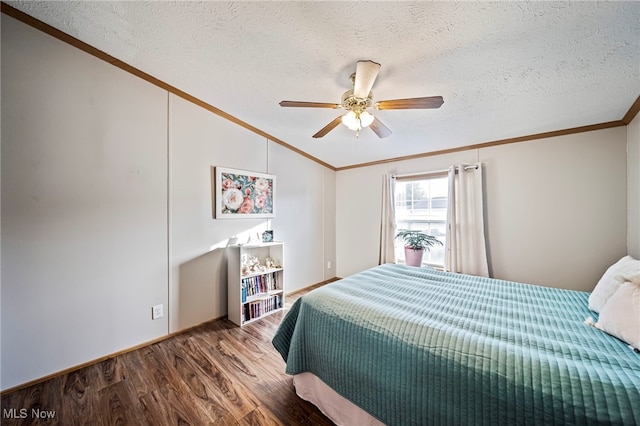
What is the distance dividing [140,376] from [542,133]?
453 centimetres

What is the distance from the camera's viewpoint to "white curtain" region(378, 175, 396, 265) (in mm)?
3645

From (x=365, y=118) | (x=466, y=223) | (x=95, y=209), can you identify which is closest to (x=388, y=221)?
(x=466, y=223)

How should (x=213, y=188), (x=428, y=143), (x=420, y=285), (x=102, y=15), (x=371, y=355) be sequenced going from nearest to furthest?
(x=371, y=355) → (x=102, y=15) → (x=420, y=285) → (x=213, y=188) → (x=428, y=143)

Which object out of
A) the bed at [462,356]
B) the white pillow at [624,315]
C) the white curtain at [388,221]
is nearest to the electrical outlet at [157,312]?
the bed at [462,356]

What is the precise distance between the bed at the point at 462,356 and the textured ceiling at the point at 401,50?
1.62m

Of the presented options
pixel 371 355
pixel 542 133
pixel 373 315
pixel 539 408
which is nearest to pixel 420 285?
pixel 373 315

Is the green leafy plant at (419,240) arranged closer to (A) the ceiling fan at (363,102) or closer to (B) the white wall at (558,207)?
(B) the white wall at (558,207)

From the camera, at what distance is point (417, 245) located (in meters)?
3.26

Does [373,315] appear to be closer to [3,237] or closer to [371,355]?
[371,355]

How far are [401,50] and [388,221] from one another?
251cm

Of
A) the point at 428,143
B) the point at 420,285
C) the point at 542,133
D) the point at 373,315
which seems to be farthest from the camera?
the point at 428,143

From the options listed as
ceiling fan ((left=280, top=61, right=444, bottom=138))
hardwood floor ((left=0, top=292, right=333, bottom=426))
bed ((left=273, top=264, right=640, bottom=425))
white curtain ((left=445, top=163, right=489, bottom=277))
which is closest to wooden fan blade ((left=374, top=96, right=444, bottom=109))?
ceiling fan ((left=280, top=61, right=444, bottom=138))

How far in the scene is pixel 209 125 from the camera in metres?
2.67

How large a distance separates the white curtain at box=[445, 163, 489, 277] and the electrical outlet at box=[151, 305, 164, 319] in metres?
3.44
